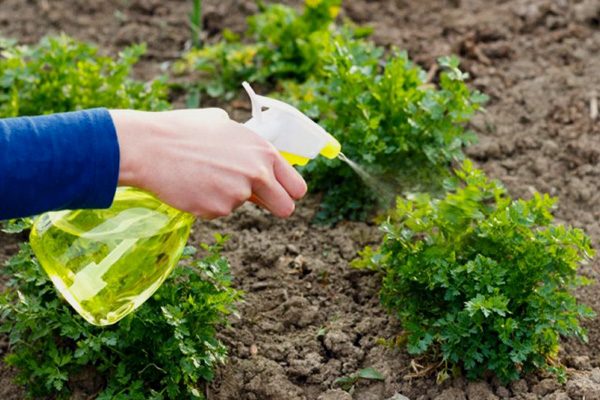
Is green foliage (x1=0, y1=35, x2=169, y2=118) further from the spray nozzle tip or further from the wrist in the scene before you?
the wrist

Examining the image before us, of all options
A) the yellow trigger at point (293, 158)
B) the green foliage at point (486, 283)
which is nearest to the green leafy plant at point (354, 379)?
the green foliage at point (486, 283)

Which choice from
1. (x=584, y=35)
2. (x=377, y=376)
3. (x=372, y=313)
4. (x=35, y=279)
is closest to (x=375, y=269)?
(x=372, y=313)

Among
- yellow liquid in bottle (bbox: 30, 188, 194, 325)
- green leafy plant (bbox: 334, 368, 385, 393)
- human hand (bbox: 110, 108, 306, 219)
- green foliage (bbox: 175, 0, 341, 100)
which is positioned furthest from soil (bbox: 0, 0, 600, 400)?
human hand (bbox: 110, 108, 306, 219)

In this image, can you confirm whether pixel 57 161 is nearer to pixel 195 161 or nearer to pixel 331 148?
pixel 195 161

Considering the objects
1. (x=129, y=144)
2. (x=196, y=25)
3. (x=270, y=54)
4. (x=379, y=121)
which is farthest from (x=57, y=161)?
(x=196, y=25)

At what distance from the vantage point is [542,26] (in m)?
4.08

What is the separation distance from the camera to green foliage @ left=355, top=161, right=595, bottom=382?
7.83 ft

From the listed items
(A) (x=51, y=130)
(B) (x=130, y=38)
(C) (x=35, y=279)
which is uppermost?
(A) (x=51, y=130)

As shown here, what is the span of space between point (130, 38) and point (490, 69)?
164 centimetres

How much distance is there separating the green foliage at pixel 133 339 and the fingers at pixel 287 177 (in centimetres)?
57

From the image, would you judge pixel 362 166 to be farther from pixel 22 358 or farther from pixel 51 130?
pixel 51 130

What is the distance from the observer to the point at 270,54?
3828 millimetres

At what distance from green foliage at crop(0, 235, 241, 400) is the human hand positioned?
57 cm

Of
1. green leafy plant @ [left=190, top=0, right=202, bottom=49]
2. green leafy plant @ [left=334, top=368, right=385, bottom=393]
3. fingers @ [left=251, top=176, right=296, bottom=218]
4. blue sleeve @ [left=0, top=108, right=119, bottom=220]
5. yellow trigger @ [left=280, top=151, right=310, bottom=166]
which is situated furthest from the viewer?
green leafy plant @ [left=190, top=0, right=202, bottom=49]
